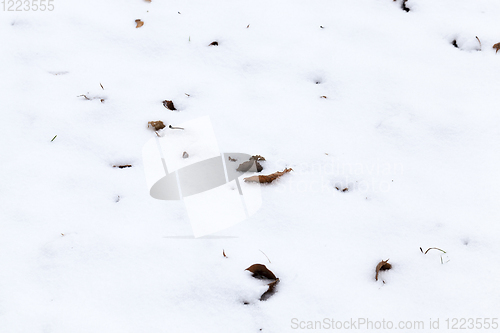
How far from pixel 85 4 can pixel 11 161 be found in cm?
113

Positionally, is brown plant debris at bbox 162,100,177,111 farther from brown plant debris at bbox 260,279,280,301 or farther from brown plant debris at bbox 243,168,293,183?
brown plant debris at bbox 260,279,280,301

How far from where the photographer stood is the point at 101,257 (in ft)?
4.32

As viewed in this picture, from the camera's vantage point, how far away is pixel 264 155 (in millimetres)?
1615

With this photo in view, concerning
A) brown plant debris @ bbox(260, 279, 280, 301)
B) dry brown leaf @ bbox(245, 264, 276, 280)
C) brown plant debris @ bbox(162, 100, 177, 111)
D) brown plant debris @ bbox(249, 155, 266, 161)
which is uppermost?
brown plant debris @ bbox(162, 100, 177, 111)

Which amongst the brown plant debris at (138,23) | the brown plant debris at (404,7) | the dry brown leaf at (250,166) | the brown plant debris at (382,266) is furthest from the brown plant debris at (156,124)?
the brown plant debris at (404,7)

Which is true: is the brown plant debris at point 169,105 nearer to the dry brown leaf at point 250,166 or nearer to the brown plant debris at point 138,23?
the dry brown leaf at point 250,166

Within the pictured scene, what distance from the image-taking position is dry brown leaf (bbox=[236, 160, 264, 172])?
61.2 inches

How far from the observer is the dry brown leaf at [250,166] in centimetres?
156

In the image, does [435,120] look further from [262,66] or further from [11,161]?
[11,161]

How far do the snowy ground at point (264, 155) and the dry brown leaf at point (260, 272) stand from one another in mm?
30

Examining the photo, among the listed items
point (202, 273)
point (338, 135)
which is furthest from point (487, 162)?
point (202, 273)

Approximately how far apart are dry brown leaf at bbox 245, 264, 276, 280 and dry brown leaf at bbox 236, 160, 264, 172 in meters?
0.45
